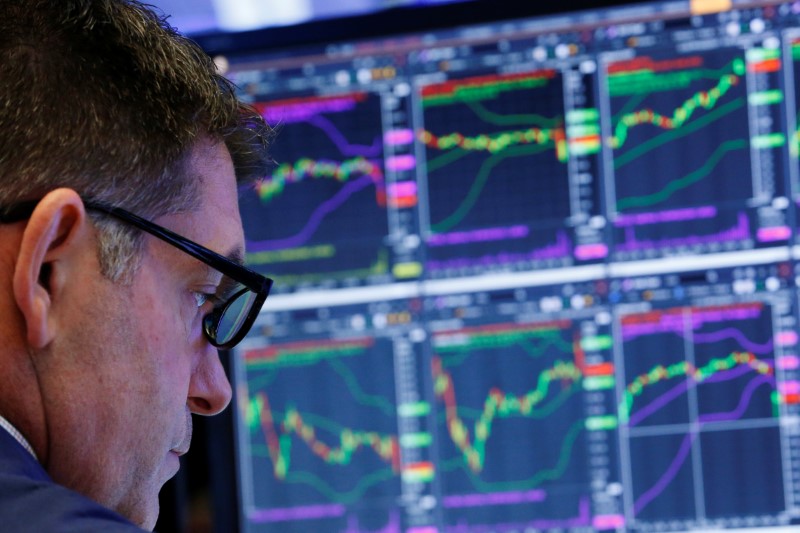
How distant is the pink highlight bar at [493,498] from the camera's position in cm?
117

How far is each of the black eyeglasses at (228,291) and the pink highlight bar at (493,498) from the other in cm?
48

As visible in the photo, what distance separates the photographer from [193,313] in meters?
0.74

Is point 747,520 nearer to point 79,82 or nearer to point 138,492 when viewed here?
point 138,492

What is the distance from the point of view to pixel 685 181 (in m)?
1.14

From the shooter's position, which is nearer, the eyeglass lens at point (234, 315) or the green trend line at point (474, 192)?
the eyeglass lens at point (234, 315)

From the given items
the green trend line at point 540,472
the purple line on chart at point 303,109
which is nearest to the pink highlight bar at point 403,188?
the purple line on chart at point 303,109

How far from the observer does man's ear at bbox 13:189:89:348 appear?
601 millimetres

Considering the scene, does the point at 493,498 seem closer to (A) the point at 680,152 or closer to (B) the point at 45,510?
(A) the point at 680,152

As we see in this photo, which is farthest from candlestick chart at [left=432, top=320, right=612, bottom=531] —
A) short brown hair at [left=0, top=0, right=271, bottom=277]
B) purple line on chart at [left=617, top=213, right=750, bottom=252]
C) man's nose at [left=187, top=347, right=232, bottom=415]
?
short brown hair at [left=0, top=0, right=271, bottom=277]

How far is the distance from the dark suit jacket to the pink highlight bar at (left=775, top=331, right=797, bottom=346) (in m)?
0.78

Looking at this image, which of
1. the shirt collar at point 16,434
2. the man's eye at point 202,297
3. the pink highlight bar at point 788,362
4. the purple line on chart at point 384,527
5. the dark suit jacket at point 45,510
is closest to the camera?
the dark suit jacket at point 45,510

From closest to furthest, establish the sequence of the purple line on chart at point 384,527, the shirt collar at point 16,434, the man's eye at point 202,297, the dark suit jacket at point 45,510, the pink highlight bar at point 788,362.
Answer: the dark suit jacket at point 45,510, the shirt collar at point 16,434, the man's eye at point 202,297, the pink highlight bar at point 788,362, the purple line on chart at point 384,527

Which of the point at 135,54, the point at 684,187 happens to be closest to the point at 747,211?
the point at 684,187

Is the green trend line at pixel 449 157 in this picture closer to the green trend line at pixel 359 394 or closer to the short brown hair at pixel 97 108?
the green trend line at pixel 359 394
